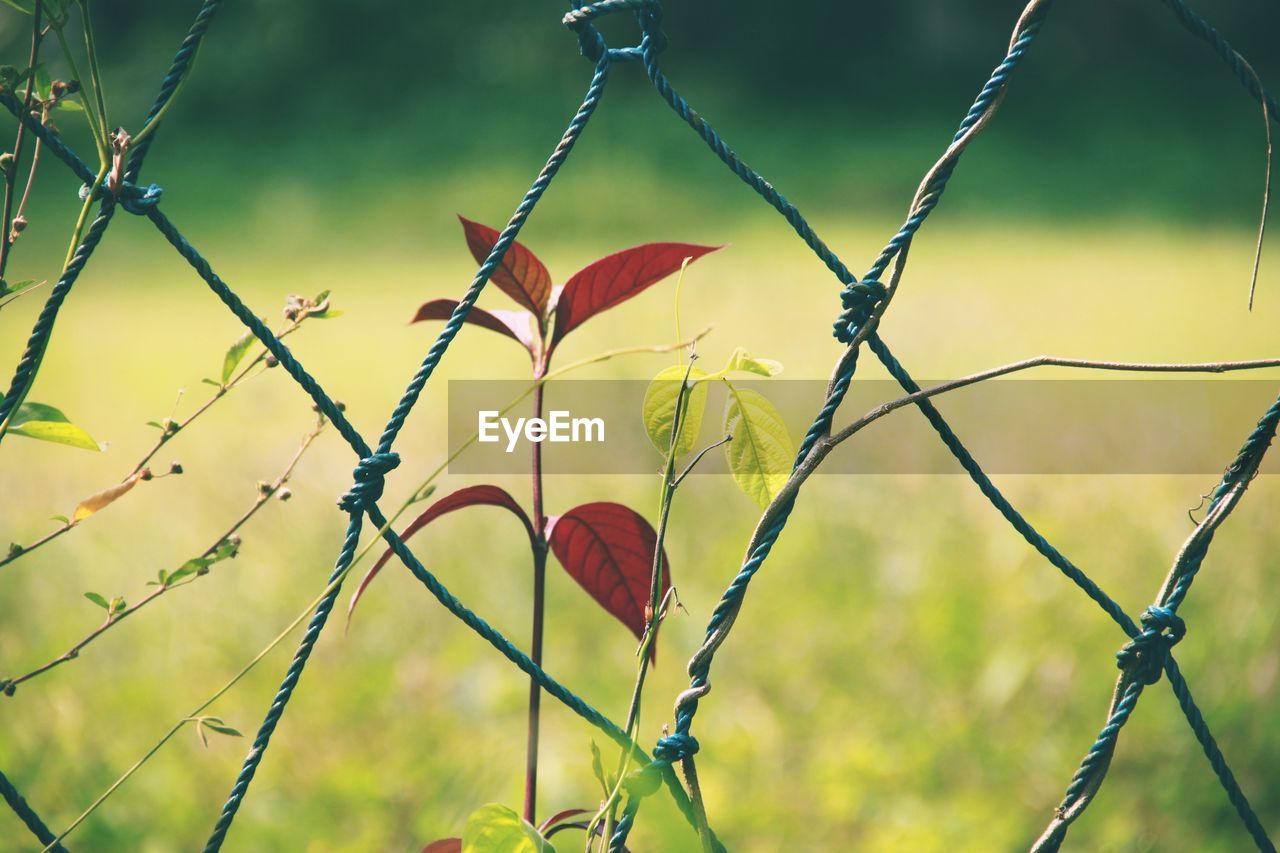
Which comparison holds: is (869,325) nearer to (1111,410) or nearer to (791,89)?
(1111,410)

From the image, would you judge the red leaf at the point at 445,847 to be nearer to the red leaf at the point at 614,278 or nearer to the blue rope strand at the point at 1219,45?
the red leaf at the point at 614,278

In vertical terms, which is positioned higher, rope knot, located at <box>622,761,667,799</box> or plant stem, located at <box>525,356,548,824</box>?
plant stem, located at <box>525,356,548,824</box>

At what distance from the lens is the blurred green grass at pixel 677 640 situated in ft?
3.10

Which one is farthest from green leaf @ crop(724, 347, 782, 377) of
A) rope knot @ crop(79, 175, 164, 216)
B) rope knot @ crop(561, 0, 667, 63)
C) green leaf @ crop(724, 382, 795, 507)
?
rope knot @ crop(79, 175, 164, 216)

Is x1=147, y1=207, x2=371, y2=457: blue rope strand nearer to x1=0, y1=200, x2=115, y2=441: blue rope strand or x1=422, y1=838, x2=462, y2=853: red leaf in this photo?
x1=0, y1=200, x2=115, y2=441: blue rope strand

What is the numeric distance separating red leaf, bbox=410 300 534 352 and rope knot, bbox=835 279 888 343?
0.13 meters

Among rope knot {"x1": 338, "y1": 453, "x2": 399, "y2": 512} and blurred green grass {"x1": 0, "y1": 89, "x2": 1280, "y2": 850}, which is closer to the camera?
rope knot {"x1": 338, "y1": 453, "x2": 399, "y2": 512}

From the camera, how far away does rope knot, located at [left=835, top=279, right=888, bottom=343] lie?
15.2 inches

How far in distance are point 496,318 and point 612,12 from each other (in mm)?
127

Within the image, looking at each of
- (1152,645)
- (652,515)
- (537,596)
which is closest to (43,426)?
(537,596)

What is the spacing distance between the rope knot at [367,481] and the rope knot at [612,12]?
167 millimetres

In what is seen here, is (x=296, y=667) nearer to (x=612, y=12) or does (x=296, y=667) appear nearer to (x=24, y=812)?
(x=24, y=812)

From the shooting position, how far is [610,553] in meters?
0.45

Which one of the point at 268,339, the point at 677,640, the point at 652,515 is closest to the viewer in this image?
the point at 268,339
